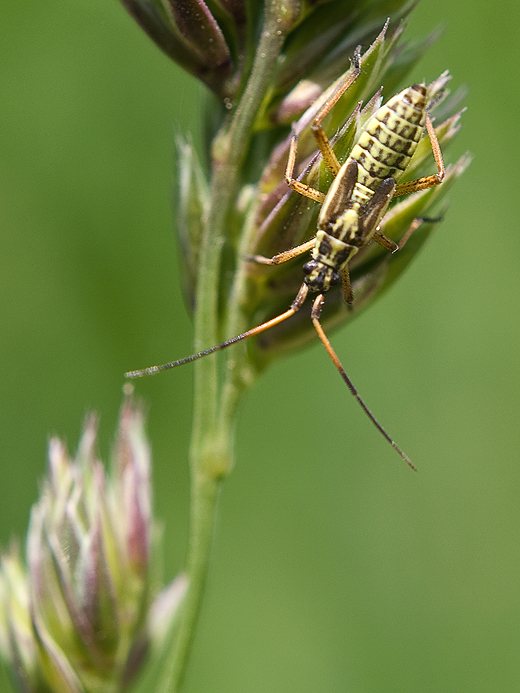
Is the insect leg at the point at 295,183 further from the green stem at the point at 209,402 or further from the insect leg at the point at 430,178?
the insect leg at the point at 430,178

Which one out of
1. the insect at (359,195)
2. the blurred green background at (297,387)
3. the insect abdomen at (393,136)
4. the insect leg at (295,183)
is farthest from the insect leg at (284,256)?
the blurred green background at (297,387)

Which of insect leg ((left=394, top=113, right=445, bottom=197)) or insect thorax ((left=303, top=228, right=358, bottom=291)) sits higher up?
insect leg ((left=394, top=113, right=445, bottom=197))

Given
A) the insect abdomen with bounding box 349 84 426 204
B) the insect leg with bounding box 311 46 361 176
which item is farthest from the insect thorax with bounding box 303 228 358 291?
the insect leg with bounding box 311 46 361 176

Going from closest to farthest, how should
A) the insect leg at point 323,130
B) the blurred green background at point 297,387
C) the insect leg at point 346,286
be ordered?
the insect leg at point 323,130 → the insect leg at point 346,286 → the blurred green background at point 297,387

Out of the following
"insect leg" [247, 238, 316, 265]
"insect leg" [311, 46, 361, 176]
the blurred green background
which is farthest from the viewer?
the blurred green background

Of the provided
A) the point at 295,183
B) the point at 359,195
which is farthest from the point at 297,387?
the point at 295,183

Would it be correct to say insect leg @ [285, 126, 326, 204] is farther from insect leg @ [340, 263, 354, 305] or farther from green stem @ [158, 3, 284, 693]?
insect leg @ [340, 263, 354, 305]

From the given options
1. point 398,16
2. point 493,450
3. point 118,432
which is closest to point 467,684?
point 493,450

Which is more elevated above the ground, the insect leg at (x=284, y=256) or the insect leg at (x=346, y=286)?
the insect leg at (x=284, y=256)
